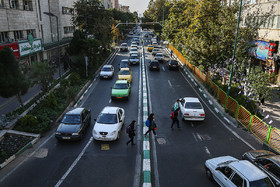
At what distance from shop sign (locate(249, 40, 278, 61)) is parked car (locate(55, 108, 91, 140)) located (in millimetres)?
18498

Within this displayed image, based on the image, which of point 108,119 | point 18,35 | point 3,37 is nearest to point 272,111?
point 108,119

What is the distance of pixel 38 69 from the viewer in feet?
57.9

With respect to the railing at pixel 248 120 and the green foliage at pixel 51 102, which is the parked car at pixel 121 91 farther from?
the railing at pixel 248 120

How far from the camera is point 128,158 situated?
1158 cm

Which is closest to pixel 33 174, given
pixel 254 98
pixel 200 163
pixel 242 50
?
pixel 200 163

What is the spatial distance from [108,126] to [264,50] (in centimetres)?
2047

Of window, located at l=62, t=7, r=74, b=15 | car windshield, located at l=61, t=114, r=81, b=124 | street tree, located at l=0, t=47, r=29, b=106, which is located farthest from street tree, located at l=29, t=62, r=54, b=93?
window, located at l=62, t=7, r=74, b=15

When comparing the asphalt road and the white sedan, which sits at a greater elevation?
the white sedan

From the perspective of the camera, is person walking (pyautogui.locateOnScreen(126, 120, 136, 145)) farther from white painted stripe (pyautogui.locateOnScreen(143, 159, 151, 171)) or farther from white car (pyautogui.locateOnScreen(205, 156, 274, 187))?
white car (pyautogui.locateOnScreen(205, 156, 274, 187))

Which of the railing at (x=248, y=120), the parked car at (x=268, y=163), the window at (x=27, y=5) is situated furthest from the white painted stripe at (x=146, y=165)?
the window at (x=27, y=5)

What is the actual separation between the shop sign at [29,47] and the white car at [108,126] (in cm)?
1607

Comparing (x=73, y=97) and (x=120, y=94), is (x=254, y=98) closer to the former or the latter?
(x=120, y=94)

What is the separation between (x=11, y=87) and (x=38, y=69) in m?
8.50

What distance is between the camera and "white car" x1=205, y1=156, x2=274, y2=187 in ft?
25.6
